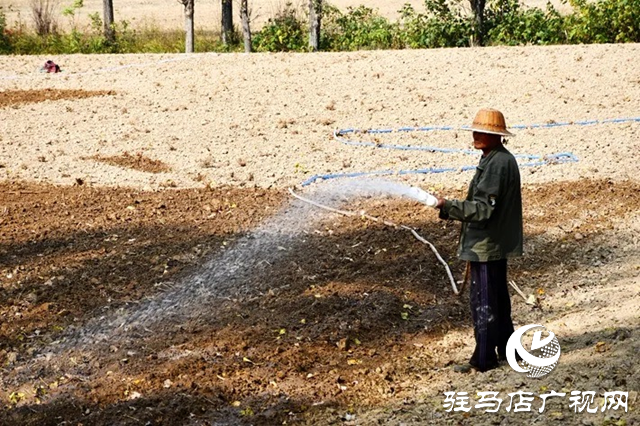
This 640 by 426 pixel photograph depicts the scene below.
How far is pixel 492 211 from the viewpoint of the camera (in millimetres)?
5414

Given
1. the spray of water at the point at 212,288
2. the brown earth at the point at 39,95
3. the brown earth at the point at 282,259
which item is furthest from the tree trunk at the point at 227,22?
the spray of water at the point at 212,288

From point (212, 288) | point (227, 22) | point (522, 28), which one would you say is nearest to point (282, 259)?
point (212, 288)

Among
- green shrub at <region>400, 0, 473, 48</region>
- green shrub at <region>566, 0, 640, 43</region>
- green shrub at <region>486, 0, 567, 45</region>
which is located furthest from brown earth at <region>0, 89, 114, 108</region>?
green shrub at <region>566, 0, 640, 43</region>

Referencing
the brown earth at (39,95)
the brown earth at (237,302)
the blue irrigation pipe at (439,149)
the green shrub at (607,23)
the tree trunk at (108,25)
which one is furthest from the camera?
the tree trunk at (108,25)

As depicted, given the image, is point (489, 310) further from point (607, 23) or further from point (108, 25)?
point (108, 25)

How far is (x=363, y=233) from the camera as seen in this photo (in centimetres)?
819

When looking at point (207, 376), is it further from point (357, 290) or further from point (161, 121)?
point (161, 121)

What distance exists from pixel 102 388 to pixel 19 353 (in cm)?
81

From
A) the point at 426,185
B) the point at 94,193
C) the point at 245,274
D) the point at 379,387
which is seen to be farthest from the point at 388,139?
the point at 379,387

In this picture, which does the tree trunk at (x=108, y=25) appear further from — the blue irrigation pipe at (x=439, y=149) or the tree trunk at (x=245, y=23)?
the blue irrigation pipe at (x=439, y=149)
